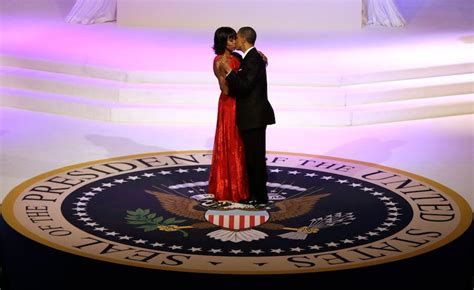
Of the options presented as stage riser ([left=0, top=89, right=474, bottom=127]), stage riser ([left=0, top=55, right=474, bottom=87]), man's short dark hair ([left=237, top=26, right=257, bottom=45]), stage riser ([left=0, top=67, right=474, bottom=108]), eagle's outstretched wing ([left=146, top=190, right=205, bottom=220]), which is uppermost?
man's short dark hair ([left=237, top=26, right=257, bottom=45])

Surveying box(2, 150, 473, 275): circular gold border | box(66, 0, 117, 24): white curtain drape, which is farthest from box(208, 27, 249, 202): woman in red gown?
box(66, 0, 117, 24): white curtain drape

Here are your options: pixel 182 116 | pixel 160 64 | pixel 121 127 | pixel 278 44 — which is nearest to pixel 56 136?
pixel 121 127

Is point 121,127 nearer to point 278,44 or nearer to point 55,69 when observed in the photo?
point 55,69

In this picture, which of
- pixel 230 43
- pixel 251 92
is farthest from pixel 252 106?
pixel 230 43

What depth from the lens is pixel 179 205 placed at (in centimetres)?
798

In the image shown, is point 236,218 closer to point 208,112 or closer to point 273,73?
point 208,112

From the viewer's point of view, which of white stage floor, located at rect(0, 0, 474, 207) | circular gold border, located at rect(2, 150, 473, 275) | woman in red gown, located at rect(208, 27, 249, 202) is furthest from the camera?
white stage floor, located at rect(0, 0, 474, 207)

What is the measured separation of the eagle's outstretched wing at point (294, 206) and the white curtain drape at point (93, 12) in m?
7.87

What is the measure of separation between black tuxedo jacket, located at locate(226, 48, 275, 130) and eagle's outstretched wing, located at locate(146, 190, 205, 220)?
0.71m

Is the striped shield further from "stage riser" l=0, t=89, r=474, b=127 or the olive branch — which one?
"stage riser" l=0, t=89, r=474, b=127

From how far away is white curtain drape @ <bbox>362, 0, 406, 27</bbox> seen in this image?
1534 cm

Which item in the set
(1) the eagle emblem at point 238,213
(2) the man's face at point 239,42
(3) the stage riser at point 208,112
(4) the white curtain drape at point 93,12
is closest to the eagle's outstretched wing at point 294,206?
(1) the eagle emblem at point 238,213

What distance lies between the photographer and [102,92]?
1141 centimetres

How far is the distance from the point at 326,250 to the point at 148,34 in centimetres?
779
